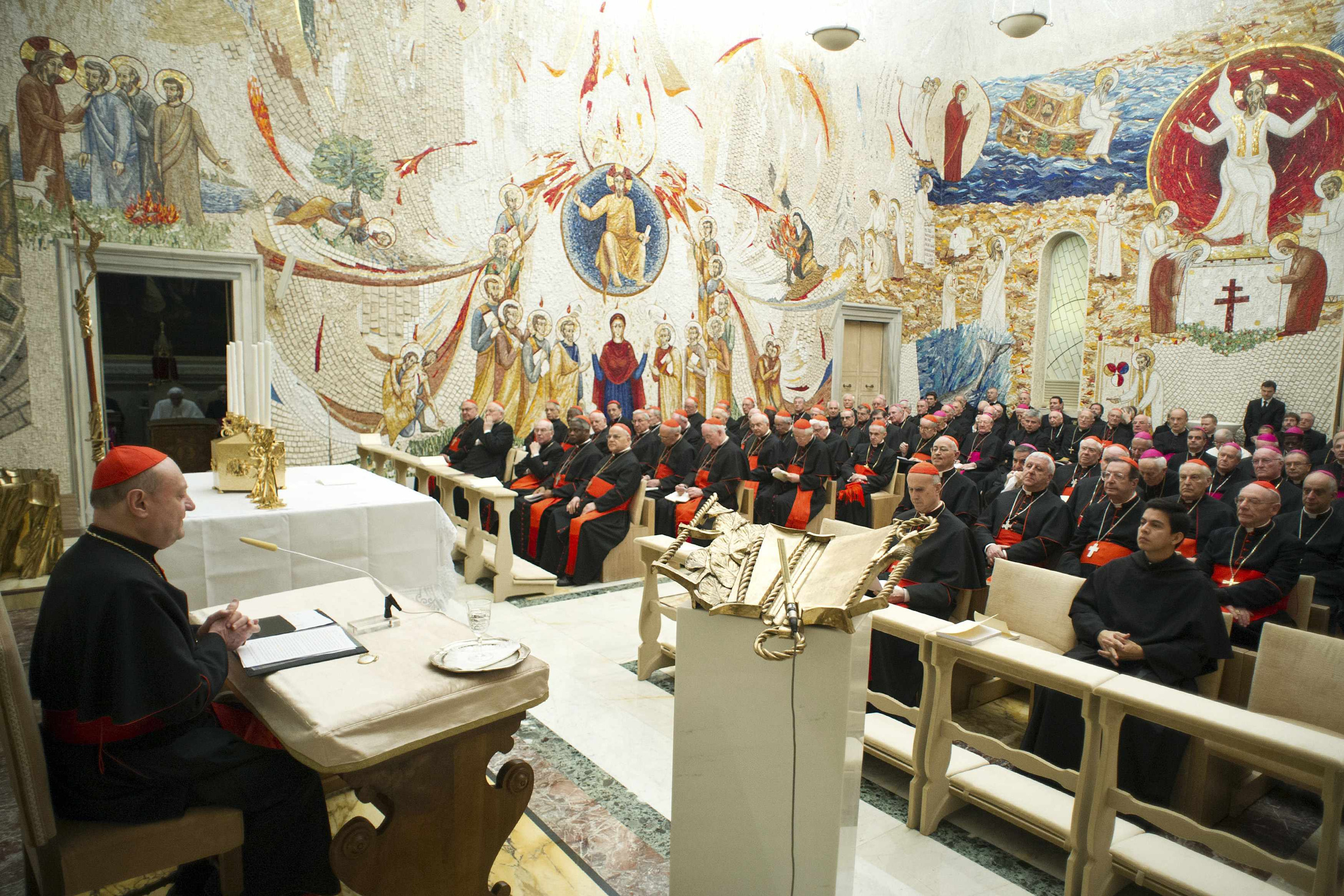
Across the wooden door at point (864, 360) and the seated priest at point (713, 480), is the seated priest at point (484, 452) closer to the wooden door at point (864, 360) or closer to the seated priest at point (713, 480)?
the seated priest at point (713, 480)

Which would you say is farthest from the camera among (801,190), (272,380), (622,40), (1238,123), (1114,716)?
(801,190)

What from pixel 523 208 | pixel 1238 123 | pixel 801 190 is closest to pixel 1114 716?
pixel 523 208

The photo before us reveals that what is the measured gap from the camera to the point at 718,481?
340 inches

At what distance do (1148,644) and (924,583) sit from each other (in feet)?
3.73

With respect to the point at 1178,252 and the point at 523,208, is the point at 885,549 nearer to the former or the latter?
the point at 523,208

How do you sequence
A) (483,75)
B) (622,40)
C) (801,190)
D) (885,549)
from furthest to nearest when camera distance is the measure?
(801,190), (622,40), (483,75), (885,549)

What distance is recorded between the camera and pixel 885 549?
1.99 metres

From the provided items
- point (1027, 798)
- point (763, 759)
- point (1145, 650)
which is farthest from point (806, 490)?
point (763, 759)

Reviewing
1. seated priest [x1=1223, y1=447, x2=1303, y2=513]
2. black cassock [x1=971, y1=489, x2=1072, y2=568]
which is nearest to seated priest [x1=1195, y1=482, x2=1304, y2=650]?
black cassock [x1=971, y1=489, x2=1072, y2=568]

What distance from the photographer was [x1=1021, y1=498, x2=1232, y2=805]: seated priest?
3.59m

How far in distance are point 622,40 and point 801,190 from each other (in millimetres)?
4143

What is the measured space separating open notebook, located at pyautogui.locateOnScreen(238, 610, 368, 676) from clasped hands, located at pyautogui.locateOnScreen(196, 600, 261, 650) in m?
0.04

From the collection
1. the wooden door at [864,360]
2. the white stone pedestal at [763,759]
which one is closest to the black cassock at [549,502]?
the white stone pedestal at [763,759]

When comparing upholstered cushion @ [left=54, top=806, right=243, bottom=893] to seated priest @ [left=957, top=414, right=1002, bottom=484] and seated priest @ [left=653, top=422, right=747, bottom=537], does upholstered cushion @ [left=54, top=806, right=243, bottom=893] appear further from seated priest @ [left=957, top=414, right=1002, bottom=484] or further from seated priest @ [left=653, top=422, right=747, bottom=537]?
seated priest @ [left=957, top=414, right=1002, bottom=484]
